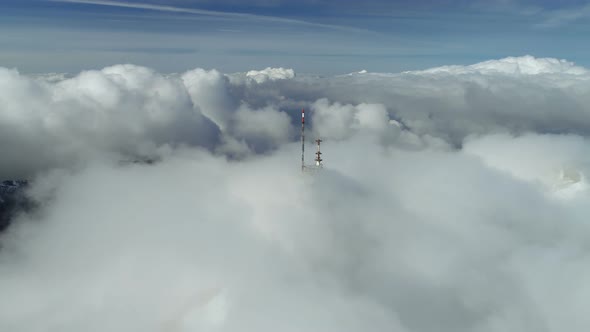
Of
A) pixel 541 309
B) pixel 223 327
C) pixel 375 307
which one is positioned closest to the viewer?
pixel 223 327

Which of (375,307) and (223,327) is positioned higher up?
(223,327)

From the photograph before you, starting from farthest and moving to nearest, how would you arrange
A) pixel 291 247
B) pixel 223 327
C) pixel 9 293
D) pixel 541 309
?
pixel 291 247, pixel 9 293, pixel 541 309, pixel 223 327

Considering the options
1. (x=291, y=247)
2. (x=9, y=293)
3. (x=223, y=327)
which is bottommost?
(x=9, y=293)

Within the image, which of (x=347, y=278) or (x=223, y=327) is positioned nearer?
(x=223, y=327)

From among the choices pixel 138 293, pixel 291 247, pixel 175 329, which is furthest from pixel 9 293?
pixel 291 247

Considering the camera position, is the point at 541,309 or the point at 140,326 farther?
the point at 541,309

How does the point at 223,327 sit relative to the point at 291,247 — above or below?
above

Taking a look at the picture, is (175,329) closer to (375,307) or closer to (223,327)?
(223,327)

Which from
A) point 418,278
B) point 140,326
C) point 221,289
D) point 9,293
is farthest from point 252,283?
point 9,293

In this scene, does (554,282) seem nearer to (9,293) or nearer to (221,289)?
(221,289)
